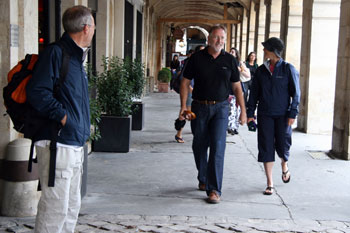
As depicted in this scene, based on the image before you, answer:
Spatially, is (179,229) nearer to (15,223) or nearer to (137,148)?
(15,223)

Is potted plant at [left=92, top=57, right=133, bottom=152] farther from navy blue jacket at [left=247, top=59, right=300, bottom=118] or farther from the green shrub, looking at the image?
the green shrub

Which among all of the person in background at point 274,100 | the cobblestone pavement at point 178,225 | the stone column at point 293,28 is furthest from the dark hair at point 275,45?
the stone column at point 293,28

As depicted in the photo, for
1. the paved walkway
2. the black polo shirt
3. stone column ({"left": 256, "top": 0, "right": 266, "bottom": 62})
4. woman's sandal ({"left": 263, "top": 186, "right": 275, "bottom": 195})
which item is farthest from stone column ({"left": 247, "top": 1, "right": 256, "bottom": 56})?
the black polo shirt

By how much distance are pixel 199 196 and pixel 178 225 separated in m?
1.03

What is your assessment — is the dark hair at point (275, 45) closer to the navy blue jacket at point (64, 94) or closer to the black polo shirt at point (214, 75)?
the black polo shirt at point (214, 75)

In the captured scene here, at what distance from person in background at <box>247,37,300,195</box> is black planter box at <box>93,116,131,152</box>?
99.4 inches

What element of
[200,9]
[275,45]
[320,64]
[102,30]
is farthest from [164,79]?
[275,45]

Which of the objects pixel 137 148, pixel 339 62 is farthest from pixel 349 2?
pixel 137 148

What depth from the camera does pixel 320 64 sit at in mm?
10383

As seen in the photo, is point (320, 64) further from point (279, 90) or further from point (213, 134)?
point (213, 134)

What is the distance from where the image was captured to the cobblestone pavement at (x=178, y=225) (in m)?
4.26

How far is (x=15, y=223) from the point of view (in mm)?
4273

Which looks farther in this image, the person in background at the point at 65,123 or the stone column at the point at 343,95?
the stone column at the point at 343,95

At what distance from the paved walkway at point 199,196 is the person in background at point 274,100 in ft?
1.62
